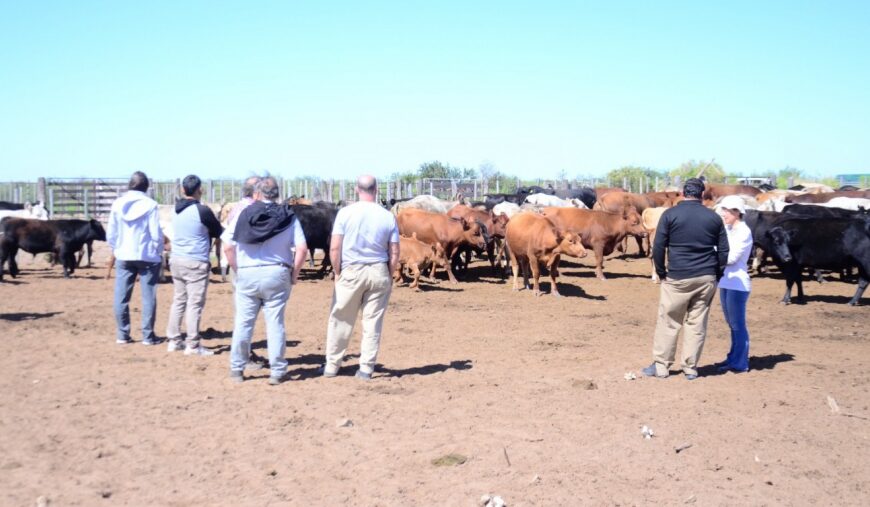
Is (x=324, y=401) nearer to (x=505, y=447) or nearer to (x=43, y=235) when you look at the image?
(x=505, y=447)

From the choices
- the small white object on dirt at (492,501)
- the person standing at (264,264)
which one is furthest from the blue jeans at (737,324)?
the person standing at (264,264)

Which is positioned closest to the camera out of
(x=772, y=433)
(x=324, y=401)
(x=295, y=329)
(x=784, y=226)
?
(x=772, y=433)

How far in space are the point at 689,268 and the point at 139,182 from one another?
6.02 m

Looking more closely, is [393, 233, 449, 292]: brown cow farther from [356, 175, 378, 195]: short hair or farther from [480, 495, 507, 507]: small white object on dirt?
[480, 495, 507, 507]: small white object on dirt

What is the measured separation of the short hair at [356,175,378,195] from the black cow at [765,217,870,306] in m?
8.77

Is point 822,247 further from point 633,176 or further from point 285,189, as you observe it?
point 633,176

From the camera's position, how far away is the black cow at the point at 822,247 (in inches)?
537

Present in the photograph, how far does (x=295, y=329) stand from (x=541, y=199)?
54.1ft

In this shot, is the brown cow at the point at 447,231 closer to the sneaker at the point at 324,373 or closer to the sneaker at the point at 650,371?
the sneaker at the point at 324,373

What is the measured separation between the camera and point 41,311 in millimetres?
11938

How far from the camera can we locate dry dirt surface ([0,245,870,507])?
17.2 feet

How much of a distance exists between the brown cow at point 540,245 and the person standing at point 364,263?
24.8 ft

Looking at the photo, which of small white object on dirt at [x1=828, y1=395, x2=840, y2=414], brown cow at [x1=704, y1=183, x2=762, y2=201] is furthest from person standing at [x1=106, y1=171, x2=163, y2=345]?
brown cow at [x1=704, y1=183, x2=762, y2=201]

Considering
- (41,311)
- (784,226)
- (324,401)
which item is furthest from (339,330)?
(784,226)
